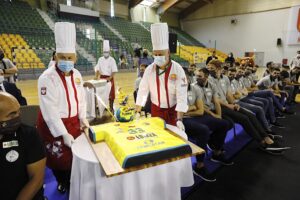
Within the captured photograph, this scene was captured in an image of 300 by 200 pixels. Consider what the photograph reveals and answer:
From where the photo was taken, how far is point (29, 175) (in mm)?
1081

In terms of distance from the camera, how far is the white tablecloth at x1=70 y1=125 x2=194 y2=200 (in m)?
1.32

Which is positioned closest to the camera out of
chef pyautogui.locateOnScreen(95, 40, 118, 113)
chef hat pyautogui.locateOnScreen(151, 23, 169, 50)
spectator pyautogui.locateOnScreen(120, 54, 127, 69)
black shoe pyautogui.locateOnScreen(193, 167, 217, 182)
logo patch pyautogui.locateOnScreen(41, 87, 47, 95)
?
logo patch pyautogui.locateOnScreen(41, 87, 47, 95)

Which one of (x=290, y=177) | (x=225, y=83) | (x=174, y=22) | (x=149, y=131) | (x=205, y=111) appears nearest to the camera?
(x=149, y=131)

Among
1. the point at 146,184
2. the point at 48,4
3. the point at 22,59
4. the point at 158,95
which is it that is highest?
the point at 48,4

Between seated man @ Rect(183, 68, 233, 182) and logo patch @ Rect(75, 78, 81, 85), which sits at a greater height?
logo patch @ Rect(75, 78, 81, 85)

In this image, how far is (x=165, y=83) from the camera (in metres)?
2.02

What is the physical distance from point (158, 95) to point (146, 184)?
90 cm

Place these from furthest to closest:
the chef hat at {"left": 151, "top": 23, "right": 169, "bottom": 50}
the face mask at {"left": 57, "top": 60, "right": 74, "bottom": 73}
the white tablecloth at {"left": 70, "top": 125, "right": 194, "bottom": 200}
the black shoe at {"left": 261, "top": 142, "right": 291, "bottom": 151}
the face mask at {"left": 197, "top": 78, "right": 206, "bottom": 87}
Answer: the black shoe at {"left": 261, "top": 142, "right": 291, "bottom": 151}
the face mask at {"left": 197, "top": 78, "right": 206, "bottom": 87}
the chef hat at {"left": 151, "top": 23, "right": 169, "bottom": 50}
the face mask at {"left": 57, "top": 60, "right": 74, "bottom": 73}
the white tablecloth at {"left": 70, "top": 125, "right": 194, "bottom": 200}

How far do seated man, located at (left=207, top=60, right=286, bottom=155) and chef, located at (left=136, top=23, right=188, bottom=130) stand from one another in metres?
1.27

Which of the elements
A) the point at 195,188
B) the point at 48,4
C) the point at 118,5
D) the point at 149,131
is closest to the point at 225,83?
the point at 195,188

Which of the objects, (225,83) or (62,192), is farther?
(225,83)

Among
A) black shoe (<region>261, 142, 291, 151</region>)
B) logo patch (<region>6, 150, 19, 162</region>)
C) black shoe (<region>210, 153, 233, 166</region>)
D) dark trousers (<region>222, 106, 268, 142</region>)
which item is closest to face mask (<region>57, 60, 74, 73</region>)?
logo patch (<region>6, 150, 19, 162</region>)

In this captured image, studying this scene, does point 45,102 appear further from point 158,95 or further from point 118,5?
point 118,5

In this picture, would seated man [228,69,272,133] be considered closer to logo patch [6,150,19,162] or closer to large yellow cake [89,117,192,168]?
large yellow cake [89,117,192,168]
